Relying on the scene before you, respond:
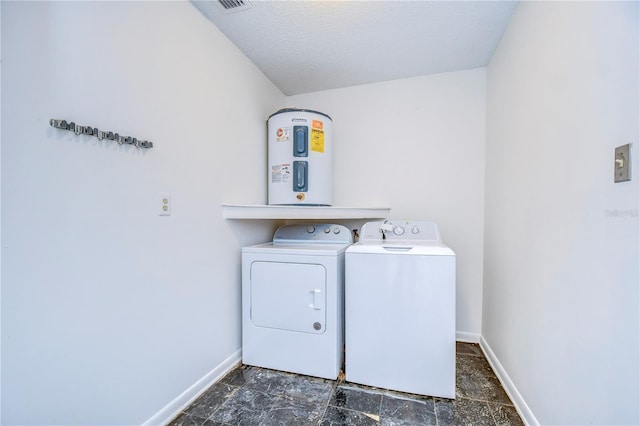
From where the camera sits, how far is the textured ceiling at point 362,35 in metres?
1.52

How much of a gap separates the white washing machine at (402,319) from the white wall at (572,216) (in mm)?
374

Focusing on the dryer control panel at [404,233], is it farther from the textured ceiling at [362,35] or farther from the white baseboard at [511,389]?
the textured ceiling at [362,35]

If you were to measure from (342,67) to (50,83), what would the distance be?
188 cm

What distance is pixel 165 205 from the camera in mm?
1316

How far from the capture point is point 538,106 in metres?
1.23

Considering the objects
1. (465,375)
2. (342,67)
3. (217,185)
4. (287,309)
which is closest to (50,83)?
(217,185)

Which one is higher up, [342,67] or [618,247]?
[342,67]

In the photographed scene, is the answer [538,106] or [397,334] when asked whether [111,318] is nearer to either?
[397,334]

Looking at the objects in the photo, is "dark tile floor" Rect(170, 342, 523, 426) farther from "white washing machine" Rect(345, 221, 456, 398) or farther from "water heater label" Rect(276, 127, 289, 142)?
"water heater label" Rect(276, 127, 289, 142)

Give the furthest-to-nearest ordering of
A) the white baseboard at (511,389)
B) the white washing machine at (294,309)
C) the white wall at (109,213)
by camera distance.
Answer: the white washing machine at (294,309), the white baseboard at (511,389), the white wall at (109,213)

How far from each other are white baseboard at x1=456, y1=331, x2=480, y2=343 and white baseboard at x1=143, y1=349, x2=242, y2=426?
1.82 m

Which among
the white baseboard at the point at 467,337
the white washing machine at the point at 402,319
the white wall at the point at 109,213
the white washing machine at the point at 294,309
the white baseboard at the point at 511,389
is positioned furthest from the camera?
the white baseboard at the point at 467,337

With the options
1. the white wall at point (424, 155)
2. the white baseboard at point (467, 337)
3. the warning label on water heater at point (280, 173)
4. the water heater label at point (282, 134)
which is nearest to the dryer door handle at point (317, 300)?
the warning label on water heater at point (280, 173)

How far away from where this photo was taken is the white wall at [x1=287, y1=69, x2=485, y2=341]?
2156mm
